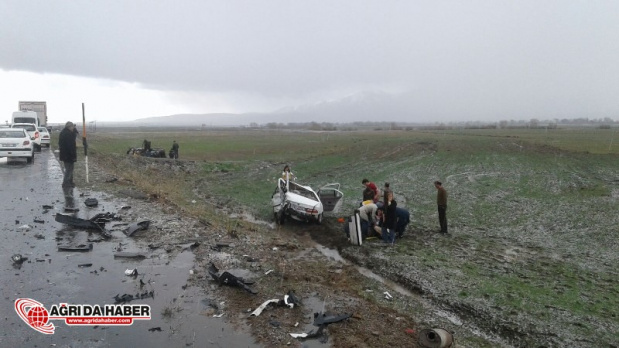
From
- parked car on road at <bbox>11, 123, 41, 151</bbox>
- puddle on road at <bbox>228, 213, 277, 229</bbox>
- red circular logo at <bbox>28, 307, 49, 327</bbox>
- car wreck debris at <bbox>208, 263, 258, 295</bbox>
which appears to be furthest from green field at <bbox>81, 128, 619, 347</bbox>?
red circular logo at <bbox>28, 307, 49, 327</bbox>

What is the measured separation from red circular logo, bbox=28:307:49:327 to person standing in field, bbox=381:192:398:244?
9256 mm

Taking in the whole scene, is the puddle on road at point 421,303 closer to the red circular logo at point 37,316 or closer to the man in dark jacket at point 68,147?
the red circular logo at point 37,316

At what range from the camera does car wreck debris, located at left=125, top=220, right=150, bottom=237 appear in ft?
36.4

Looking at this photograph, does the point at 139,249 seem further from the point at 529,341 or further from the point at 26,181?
the point at 26,181

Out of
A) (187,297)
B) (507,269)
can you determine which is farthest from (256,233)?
(507,269)

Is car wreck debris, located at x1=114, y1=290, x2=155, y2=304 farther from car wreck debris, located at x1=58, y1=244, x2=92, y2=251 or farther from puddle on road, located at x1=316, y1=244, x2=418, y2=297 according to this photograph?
puddle on road, located at x1=316, y1=244, x2=418, y2=297

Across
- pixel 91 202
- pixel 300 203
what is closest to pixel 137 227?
pixel 91 202

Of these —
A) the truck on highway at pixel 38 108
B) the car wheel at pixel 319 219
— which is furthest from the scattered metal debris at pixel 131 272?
the truck on highway at pixel 38 108

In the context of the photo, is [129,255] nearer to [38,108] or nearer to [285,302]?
[285,302]

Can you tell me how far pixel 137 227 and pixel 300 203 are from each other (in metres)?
5.82

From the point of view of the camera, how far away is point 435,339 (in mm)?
6812

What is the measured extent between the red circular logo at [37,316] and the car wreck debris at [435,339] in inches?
238

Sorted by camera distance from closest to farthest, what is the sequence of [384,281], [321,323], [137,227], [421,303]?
[321,323] → [421,303] → [384,281] → [137,227]

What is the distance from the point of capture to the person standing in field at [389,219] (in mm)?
13070
